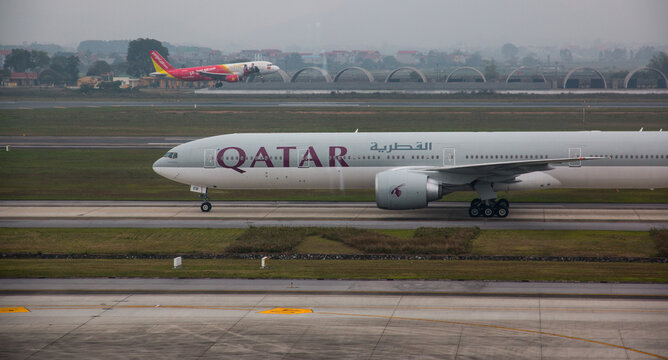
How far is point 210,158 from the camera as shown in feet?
136

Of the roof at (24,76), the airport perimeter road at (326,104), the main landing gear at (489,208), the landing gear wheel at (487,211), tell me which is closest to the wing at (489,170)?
the main landing gear at (489,208)

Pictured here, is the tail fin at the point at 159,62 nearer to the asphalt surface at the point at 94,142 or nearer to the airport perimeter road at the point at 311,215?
the asphalt surface at the point at 94,142

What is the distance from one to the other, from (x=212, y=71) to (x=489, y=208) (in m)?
98.0

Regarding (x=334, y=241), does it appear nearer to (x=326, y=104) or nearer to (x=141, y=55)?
(x=326, y=104)

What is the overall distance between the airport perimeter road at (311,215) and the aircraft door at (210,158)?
2.74m

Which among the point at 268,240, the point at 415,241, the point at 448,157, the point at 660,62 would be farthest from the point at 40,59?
the point at 415,241

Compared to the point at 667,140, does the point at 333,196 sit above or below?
below

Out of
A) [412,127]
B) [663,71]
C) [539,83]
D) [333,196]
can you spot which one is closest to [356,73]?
[539,83]

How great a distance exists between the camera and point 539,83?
144 meters

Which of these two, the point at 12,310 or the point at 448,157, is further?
the point at 448,157

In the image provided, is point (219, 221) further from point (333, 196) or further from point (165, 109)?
point (165, 109)

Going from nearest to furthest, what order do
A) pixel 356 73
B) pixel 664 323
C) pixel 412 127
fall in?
pixel 664 323
pixel 412 127
pixel 356 73

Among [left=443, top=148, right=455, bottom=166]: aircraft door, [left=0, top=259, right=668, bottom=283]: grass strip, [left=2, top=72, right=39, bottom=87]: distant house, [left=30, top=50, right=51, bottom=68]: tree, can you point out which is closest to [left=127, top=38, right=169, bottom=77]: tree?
[left=30, top=50, right=51, bottom=68]: tree

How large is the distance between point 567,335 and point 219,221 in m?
22.4
